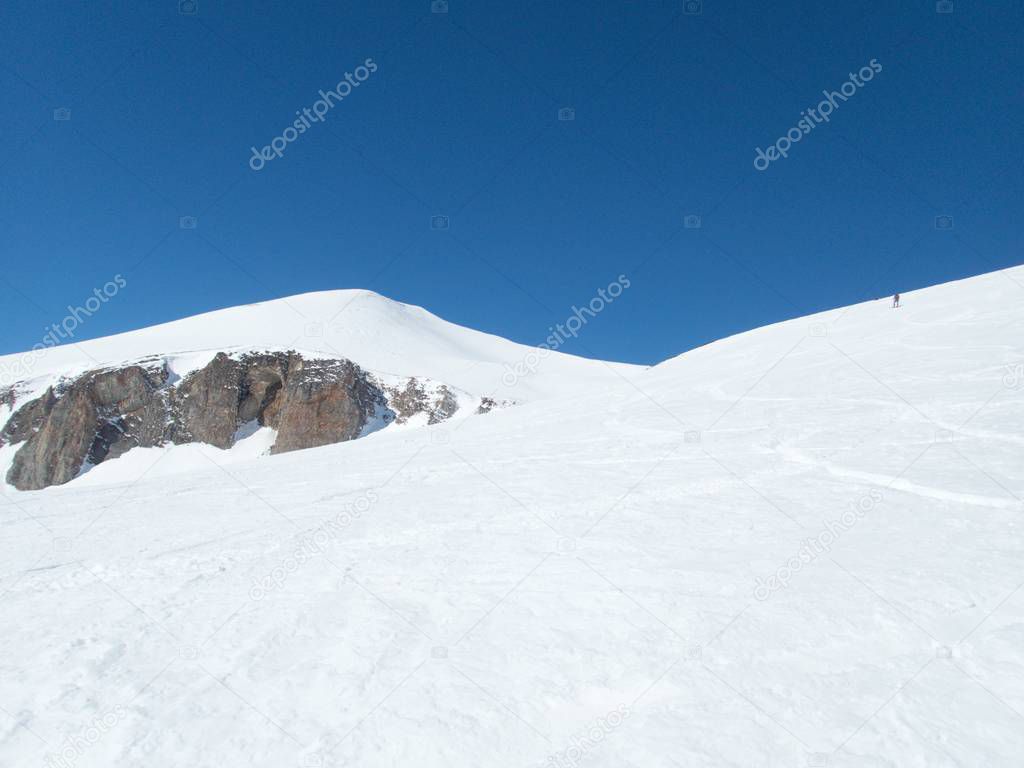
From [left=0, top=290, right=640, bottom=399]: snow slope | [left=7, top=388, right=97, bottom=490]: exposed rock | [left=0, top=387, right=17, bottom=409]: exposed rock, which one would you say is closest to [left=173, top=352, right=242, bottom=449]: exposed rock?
[left=0, top=290, right=640, bottom=399]: snow slope

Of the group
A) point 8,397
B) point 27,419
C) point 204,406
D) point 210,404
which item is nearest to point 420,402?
point 210,404

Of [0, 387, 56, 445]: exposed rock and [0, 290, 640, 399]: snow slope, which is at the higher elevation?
[0, 290, 640, 399]: snow slope

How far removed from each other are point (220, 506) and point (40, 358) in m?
75.8

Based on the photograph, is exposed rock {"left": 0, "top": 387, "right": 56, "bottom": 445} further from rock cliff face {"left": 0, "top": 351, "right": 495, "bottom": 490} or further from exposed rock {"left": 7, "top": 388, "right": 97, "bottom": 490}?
exposed rock {"left": 7, "top": 388, "right": 97, "bottom": 490}

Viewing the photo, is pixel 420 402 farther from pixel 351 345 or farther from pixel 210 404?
pixel 351 345

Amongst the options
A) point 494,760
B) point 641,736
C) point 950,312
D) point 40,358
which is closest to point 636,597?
point 641,736

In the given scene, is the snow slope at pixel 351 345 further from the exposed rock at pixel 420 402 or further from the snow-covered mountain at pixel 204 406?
the exposed rock at pixel 420 402

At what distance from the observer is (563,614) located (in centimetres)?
325

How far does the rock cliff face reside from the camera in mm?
44406

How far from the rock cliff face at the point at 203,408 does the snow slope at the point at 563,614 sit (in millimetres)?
37912

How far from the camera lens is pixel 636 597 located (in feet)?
11.2

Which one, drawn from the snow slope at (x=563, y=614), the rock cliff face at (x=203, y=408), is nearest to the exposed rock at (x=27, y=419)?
the rock cliff face at (x=203, y=408)

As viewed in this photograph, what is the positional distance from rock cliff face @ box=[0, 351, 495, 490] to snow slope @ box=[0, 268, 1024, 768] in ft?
124

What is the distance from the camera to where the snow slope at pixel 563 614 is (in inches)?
90.9
